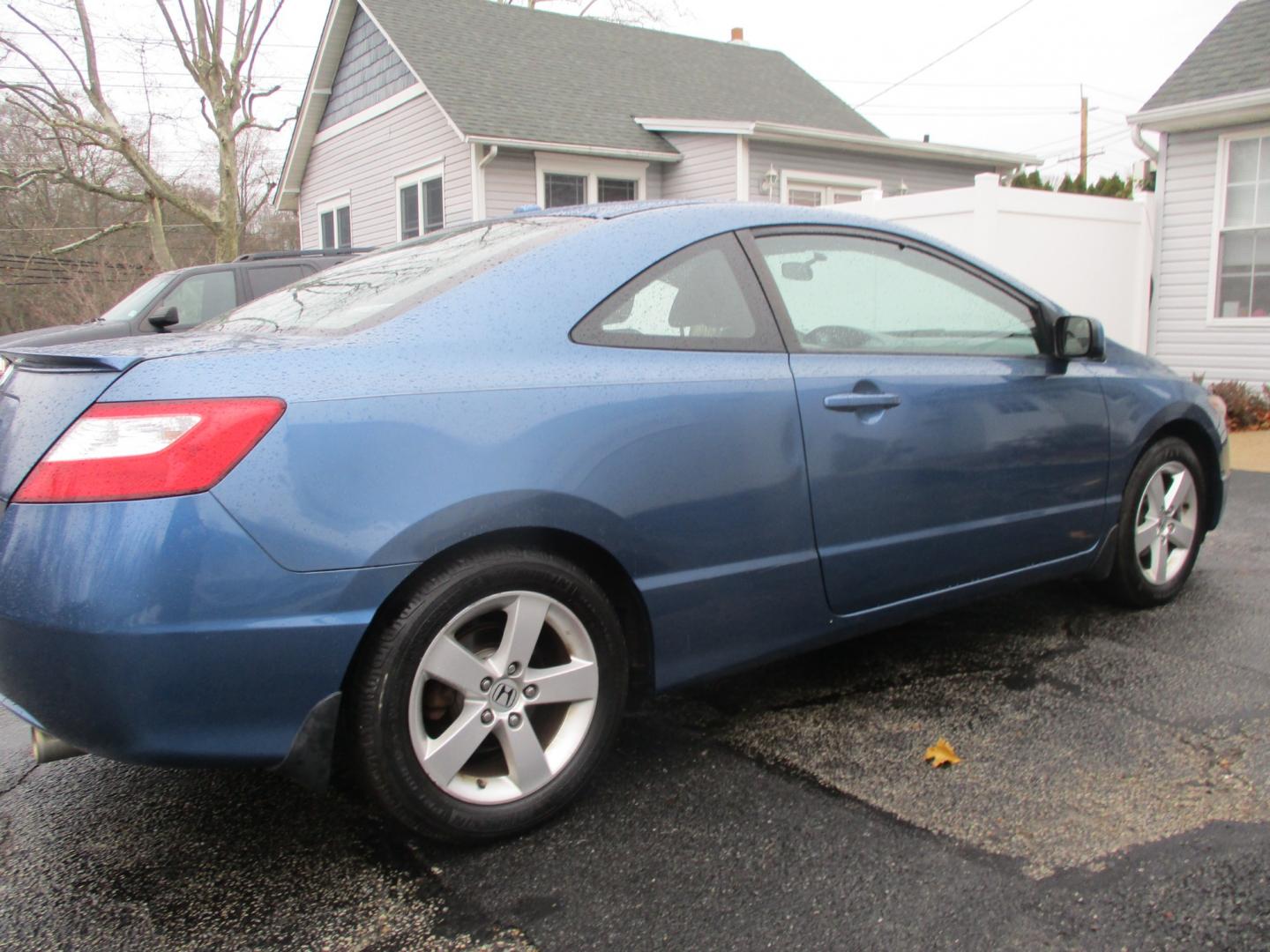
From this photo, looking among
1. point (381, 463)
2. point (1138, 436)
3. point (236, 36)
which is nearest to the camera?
point (381, 463)

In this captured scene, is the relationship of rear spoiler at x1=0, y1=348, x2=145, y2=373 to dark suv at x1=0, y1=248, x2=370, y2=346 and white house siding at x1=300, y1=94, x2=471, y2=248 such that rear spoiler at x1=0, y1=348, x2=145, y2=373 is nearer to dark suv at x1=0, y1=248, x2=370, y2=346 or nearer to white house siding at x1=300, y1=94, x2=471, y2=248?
dark suv at x1=0, y1=248, x2=370, y2=346

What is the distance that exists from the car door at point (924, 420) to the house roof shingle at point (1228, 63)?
29.7 ft

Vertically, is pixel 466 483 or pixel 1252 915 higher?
pixel 466 483

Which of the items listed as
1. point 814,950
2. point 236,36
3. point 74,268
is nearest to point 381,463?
point 814,950

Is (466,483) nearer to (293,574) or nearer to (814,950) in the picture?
(293,574)

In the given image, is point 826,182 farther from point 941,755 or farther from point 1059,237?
point 941,755

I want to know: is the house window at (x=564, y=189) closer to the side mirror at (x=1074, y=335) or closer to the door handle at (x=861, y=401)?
the side mirror at (x=1074, y=335)

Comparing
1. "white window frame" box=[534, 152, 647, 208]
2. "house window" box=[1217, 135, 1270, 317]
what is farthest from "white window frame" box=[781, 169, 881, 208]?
"house window" box=[1217, 135, 1270, 317]

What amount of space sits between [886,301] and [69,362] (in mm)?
2378

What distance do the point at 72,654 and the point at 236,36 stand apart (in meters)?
24.7

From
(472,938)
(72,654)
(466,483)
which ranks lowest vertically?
(472,938)

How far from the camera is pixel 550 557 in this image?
2.45 meters

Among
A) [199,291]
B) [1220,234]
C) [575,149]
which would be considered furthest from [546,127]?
[1220,234]

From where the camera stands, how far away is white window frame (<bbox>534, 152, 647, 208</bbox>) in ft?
49.8
